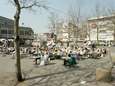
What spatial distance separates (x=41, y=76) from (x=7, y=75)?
2.67m

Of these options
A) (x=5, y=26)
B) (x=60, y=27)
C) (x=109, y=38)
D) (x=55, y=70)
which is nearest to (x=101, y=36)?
(x=109, y=38)

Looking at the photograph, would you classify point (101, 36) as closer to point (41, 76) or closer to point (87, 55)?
point (87, 55)

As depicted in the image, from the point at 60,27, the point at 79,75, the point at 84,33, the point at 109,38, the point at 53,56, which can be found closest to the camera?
the point at 79,75

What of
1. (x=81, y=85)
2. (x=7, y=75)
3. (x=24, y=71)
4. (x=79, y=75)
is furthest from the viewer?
(x=24, y=71)

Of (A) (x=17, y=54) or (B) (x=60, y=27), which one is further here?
(B) (x=60, y=27)

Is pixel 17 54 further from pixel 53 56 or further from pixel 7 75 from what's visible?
pixel 53 56

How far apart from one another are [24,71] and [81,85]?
6170 mm

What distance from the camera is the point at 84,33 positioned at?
70.0 m

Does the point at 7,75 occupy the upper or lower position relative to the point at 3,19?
lower

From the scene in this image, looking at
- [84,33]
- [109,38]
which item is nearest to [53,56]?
[84,33]

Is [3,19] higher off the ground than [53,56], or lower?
higher

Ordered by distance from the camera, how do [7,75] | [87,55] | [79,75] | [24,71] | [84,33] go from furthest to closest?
[84,33] < [87,55] < [24,71] < [7,75] < [79,75]

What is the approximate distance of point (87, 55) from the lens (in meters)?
25.4

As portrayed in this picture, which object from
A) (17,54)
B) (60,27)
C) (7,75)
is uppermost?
(60,27)
